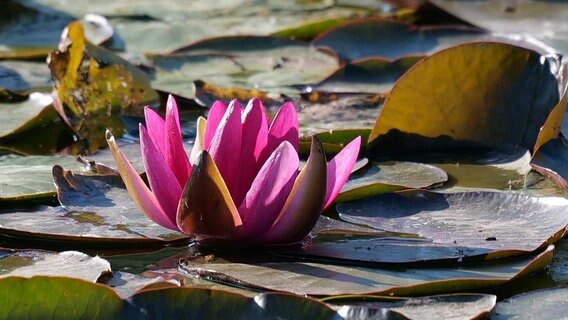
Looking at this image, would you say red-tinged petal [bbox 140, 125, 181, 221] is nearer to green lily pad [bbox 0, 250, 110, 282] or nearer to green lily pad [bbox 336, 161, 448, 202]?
green lily pad [bbox 0, 250, 110, 282]

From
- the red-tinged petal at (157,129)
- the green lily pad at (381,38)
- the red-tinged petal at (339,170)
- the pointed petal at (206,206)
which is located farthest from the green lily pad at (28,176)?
the green lily pad at (381,38)

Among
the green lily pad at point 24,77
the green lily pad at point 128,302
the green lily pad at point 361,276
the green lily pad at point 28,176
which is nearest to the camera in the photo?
the green lily pad at point 128,302

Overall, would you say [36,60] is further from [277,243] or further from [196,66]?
[277,243]

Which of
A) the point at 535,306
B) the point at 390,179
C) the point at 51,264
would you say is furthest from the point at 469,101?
the point at 51,264

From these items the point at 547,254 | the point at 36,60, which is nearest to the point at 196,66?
the point at 36,60

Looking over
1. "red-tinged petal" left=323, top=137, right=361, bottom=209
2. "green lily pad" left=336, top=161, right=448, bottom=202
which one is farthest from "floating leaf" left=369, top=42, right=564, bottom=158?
"red-tinged petal" left=323, top=137, right=361, bottom=209

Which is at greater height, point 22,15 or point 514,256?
point 22,15

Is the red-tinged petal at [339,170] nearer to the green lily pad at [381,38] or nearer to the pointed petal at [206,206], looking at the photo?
the pointed petal at [206,206]
